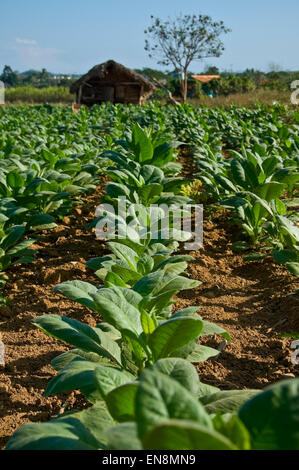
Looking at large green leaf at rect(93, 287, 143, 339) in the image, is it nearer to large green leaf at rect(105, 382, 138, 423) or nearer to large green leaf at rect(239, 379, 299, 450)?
large green leaf at rect(105, 382, 138, 423)

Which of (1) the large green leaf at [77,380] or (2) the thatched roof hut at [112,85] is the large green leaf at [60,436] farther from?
(2) the thatched roof hut at [112,85]

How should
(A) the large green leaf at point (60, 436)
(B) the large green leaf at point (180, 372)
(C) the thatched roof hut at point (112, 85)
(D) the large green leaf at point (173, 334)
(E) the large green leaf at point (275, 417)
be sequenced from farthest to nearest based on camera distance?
1. (C) the thatched roof hut at point (112, 85)
2. (D) the large green leaf at point (173, 334)
3. (B) the large green leaf at point (180, 372)
4. (A) the large green leaf at point (60, 436)
5. (E) the large green leaf at point (275, 417)

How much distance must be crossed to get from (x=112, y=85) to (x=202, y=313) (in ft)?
103

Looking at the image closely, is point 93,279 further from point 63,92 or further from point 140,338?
point 63,92

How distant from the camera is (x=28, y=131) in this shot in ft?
37.9

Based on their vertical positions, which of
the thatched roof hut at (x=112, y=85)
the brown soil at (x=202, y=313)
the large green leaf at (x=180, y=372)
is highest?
the thatched roof hut at (x=112, y=85)

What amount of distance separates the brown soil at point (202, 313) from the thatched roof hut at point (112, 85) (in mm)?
28711

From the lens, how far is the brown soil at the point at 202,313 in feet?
7.00

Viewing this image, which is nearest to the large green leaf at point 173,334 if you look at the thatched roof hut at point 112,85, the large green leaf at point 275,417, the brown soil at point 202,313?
the large green leaf at point 275,417

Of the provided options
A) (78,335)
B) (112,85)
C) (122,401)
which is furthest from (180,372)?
(112,85)

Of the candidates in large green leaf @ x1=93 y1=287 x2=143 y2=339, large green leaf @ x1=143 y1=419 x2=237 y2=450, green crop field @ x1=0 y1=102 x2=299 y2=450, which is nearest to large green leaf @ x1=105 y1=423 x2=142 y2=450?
green crop field @ x1=0 y1=102 x2=299 y2=450

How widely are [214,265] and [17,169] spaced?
235 centimetres

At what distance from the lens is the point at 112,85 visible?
106 feet

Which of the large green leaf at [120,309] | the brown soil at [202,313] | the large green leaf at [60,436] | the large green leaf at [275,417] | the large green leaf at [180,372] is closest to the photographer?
the large green leaf at [275,417]
